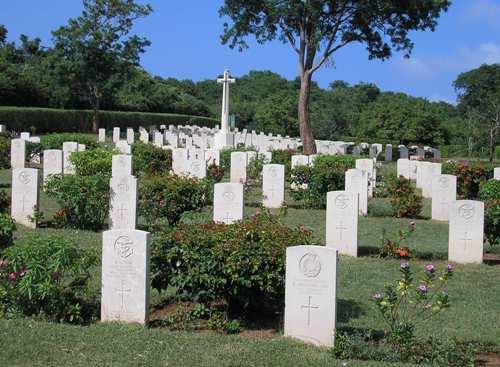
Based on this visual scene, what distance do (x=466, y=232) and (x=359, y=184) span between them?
237 inches

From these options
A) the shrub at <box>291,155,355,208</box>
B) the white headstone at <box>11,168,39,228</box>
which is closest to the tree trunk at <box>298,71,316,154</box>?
the shrub at <box>291,155,355,208</box>

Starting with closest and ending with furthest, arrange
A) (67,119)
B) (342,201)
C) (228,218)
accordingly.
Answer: (342,201), (228,218), (67,119)

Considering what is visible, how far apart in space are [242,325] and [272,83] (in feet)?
260

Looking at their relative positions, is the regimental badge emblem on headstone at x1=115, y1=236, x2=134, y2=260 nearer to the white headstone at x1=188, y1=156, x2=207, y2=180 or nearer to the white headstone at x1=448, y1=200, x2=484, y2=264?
the white headstone at x1=448, y1=200, x2=484, y2=264

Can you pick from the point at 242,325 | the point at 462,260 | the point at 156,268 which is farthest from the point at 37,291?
the point at 462,260

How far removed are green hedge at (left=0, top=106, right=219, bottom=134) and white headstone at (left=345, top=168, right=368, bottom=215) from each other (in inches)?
1031

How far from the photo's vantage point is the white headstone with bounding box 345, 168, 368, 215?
17250 millimetres

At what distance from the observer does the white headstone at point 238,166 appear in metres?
22.5

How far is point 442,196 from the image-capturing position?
651 inches

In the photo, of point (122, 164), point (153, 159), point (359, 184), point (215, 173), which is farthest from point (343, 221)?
point (153, 159)

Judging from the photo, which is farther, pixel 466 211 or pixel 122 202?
pixel 122 202

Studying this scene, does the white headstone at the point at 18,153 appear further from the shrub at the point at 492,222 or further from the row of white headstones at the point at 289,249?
the shrub at the point at 492,222

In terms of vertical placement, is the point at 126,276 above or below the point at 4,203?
below

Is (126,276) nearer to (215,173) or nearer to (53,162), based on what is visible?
(53,162)
